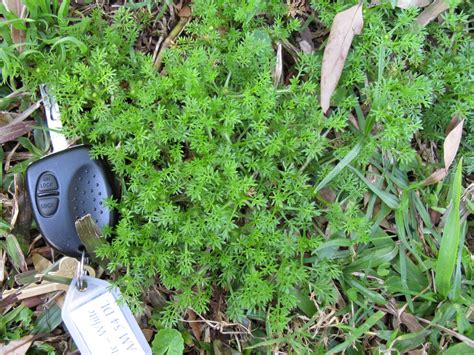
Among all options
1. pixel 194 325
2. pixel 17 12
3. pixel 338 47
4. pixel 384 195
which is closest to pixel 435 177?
pixel 384 195

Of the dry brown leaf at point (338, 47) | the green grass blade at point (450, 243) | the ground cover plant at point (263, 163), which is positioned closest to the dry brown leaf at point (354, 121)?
the ground cover plant at point (263, 163)

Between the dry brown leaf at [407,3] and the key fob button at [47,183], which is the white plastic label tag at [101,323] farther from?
the dry brown leaf at [407,3]

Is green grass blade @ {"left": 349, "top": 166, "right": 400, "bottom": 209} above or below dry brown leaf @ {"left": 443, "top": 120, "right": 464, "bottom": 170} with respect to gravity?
below

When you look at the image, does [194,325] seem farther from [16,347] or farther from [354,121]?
[354,121]

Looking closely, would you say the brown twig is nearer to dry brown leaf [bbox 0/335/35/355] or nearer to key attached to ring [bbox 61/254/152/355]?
key attached to ring [bbox 61/254/152/355]

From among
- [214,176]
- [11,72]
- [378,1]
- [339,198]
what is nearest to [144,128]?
[214,176]

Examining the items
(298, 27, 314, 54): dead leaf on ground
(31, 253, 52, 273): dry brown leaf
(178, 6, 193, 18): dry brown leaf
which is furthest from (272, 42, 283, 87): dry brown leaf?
(31, 253, 52, 273): dry brown leaf
